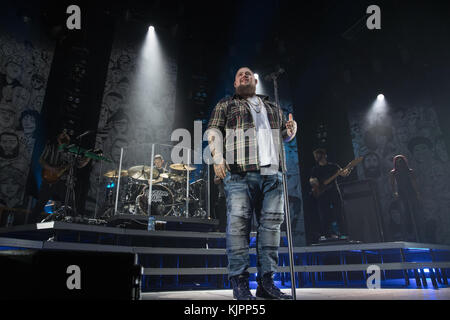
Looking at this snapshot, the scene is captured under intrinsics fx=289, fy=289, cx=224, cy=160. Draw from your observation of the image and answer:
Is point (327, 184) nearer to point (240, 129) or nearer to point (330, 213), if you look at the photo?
point (330, 213)

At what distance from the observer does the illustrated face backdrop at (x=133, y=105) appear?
6.66 meters

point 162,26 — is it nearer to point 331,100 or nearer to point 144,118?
point 144,118

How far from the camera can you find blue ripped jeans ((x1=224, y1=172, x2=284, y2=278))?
1.71m

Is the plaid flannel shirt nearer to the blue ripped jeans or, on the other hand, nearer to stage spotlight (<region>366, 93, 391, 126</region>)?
the blue ripped jeans

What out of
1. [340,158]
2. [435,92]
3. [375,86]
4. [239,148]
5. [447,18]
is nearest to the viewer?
[239,148]

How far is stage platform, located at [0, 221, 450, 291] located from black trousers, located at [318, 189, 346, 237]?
77 cm

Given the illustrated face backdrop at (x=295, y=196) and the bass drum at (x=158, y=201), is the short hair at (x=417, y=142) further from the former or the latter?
the bass drum at (x=158, y=201)

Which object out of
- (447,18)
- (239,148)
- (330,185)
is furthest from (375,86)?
(239,148)

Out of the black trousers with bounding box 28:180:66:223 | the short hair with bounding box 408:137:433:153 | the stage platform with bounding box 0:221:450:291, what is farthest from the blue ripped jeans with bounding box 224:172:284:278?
the short hair with bounding box 408:137:433:153

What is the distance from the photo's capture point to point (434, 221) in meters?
5.60

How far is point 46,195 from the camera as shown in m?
5.57
